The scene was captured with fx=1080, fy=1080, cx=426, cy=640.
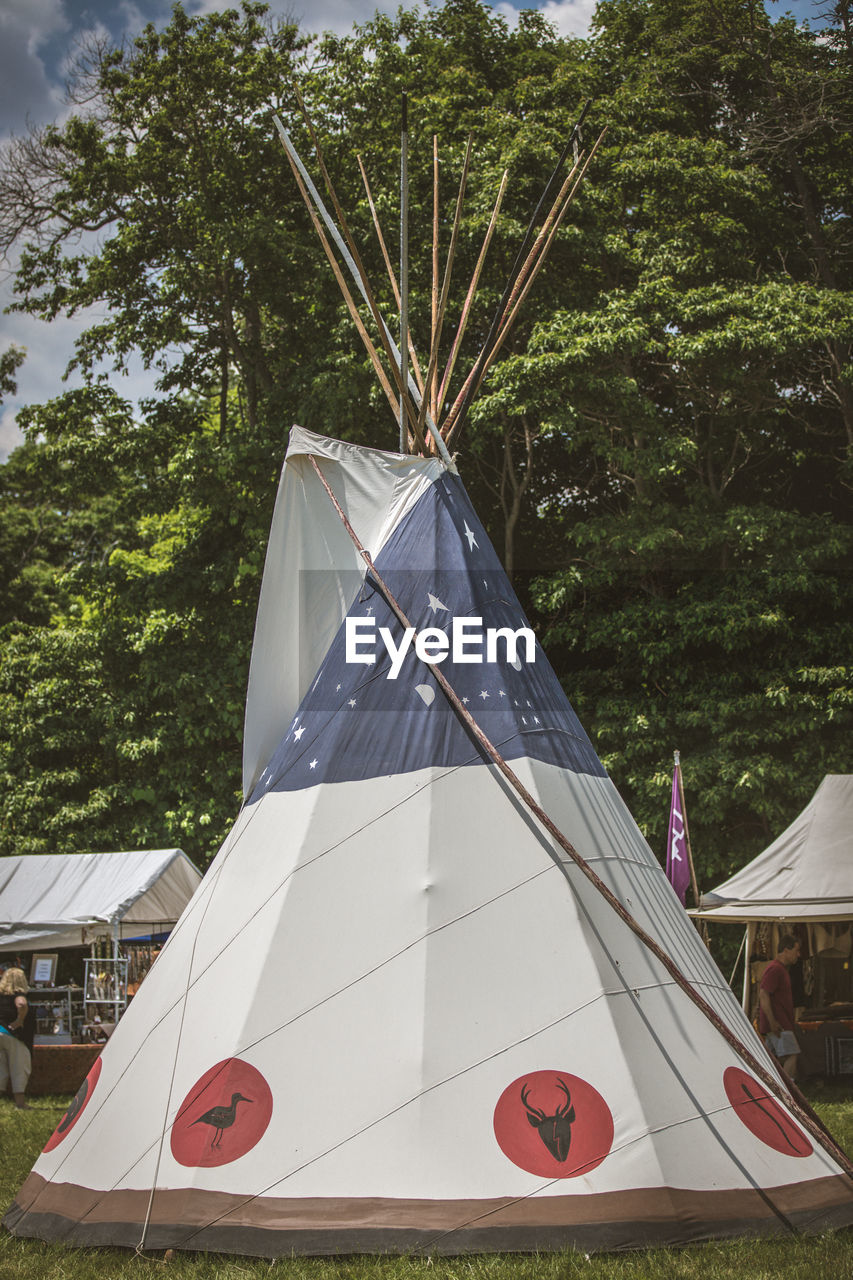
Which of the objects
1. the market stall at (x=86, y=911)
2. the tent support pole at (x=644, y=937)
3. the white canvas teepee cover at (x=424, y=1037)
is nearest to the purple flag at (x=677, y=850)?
the market stall at (x=86, y=911)

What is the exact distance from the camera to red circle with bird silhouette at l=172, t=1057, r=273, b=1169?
4457 mm

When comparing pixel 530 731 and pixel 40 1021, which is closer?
pixel 530 731

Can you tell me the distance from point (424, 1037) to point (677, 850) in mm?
8917

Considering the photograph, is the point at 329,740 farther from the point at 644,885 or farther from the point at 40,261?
the point at 40,261

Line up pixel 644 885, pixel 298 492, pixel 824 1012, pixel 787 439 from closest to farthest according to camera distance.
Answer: pixel 644 885 < pixel 298 492 < pixel 824 1012 < pixel 787 439

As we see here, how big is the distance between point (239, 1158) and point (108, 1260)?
602 mm

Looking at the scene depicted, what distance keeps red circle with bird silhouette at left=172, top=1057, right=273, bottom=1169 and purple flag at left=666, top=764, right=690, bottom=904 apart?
28.5ft

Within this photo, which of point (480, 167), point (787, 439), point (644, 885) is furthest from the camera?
point (787, 439)

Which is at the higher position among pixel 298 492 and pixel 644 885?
pixel 298 492

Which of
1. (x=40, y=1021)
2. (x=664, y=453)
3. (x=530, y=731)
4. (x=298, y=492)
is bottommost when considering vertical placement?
(x=40, y=1021)

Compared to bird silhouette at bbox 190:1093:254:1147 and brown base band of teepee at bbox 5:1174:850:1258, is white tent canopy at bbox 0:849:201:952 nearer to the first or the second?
bird silhouette at bbox 190:1093:254:1147

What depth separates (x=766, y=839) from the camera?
630 inches

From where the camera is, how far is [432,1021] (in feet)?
15.1

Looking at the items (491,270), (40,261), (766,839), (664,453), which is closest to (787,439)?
(664,453)
